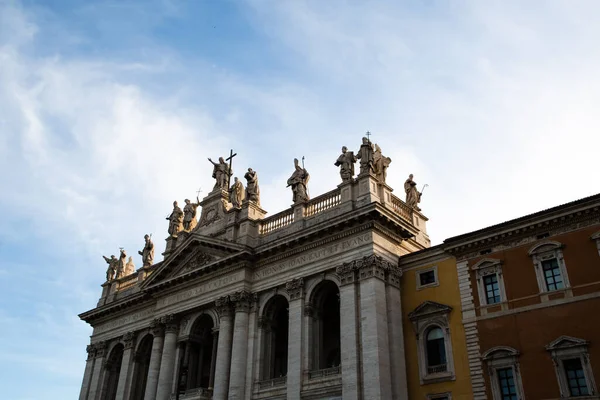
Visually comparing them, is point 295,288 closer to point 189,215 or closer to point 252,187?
point 252,187

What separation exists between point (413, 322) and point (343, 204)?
268 inches

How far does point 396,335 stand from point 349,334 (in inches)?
85.0

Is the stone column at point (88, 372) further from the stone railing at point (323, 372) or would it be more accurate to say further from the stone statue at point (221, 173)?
the stone railing at point (323, 372)

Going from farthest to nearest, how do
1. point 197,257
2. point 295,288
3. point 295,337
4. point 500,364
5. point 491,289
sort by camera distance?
point 197,257, point 295,288, point 295,337, point 491,289, point 500,364

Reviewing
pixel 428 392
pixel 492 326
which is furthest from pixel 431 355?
pixel 492 326

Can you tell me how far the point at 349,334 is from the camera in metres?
27.4

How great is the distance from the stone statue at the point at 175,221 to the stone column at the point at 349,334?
53.4ft

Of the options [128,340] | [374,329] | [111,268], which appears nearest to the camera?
[374,329]

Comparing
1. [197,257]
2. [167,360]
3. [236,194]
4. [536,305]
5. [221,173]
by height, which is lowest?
[536,305]

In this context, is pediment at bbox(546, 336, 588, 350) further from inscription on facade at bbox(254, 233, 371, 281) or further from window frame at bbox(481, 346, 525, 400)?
inscription on facade at bbox(254, 233, 371, 281)

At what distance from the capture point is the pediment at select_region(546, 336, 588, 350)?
22.3 m

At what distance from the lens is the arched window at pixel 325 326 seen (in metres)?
29.6

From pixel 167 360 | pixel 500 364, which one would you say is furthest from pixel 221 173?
pixel 500 364

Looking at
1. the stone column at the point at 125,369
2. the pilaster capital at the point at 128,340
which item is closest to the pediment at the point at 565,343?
the stone column at the point at 125,369
